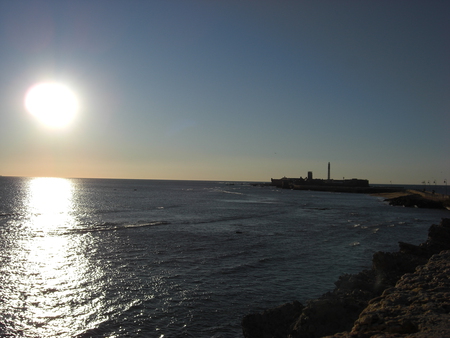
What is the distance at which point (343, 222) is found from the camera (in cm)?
3969

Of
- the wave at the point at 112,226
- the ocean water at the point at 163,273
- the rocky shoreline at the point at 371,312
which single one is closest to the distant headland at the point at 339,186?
the ocean water at the point at 163,273

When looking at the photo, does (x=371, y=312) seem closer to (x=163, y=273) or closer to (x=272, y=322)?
(x=272, y=322)

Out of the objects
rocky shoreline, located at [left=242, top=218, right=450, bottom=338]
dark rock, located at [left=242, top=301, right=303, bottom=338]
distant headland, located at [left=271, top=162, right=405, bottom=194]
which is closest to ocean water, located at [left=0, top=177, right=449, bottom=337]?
dark rock, located at [left=242, top=301, right=303, bottom=338]

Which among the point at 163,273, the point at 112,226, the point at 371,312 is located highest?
the point at 371,312

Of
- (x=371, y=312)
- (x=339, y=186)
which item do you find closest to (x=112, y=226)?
(x=371, y=312)

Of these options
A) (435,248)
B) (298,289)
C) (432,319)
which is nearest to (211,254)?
(298,289)

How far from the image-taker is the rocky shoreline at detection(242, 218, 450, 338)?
7.11 m

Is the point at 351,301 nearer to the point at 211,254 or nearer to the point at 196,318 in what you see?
the point at 196,318

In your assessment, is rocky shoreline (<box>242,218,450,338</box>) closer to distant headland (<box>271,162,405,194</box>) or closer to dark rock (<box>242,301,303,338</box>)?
dark rock (<box>242,301,303,338</box>)

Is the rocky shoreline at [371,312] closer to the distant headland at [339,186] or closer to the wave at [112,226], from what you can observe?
the wave at [112,226]

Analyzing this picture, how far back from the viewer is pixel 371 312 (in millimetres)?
8094

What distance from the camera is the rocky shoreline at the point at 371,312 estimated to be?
711cm

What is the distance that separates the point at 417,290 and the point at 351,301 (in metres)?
1.97

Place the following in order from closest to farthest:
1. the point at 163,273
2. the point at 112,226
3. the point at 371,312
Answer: the point at 371,312 < the point at 163,273 < the point at 112,226
